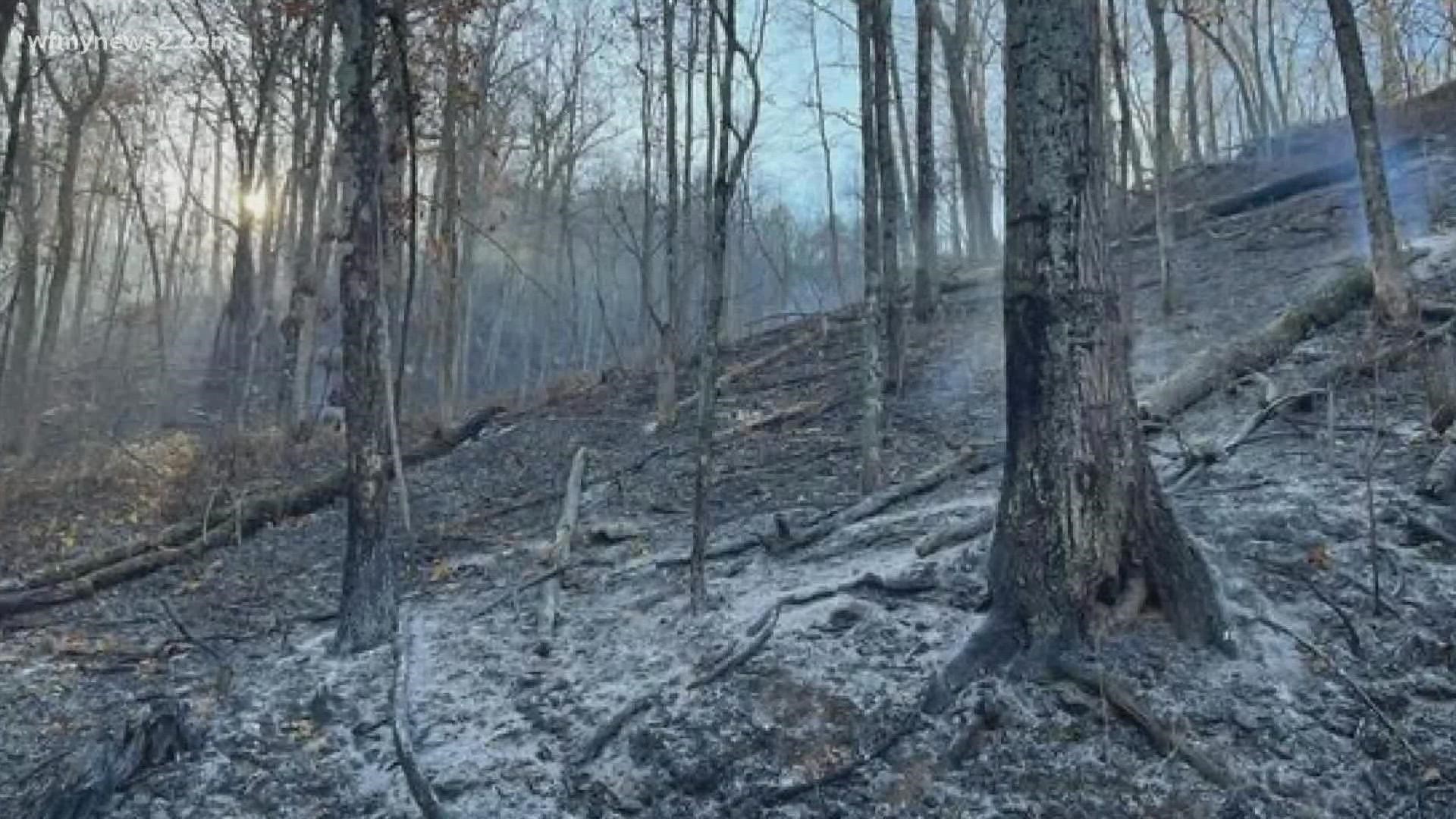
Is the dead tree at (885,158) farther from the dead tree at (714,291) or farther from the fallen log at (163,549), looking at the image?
the fallen log at (163,549)

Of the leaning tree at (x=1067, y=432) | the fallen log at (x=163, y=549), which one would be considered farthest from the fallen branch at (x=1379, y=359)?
the fallen log at (x=163, y=549)

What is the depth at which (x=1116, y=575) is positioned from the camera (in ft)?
15.3

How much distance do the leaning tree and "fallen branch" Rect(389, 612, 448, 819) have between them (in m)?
2.25

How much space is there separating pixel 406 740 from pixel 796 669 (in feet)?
6.39

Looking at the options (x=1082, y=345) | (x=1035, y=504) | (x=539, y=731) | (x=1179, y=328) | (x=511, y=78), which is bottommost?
(x=539, y=731)

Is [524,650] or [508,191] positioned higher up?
[508,191]

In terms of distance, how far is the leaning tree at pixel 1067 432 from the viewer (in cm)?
460

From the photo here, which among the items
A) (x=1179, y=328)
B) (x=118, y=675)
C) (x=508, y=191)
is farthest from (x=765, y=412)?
(x=508, y=191)

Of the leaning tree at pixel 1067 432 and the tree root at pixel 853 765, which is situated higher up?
the leaning tree at pixel 1067 432

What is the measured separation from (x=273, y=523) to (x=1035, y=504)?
821 centimetres

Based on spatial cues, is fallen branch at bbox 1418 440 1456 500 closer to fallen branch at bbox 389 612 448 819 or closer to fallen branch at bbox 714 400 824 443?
fallen branch at bbox 389 612 448 819

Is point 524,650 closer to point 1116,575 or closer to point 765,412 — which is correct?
point 1116,575

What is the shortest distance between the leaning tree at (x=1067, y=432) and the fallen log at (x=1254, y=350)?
3709 mm

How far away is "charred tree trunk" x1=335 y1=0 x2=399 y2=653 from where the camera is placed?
21.0 feet
